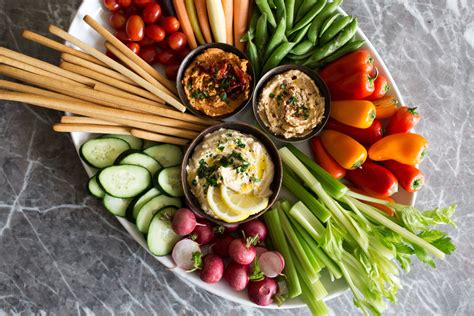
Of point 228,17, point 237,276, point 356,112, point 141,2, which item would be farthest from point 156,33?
point 237,276

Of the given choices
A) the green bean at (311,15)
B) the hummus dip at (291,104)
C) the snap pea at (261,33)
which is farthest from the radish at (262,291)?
the green bean at (311,15)

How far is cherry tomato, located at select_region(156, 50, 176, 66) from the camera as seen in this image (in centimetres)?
261

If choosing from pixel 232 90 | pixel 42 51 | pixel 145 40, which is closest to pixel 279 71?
pixel 232 90

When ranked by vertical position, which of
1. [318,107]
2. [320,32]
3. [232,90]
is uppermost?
[320,32]

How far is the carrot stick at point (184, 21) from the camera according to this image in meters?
2.58

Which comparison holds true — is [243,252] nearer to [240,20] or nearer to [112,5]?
[240,20]

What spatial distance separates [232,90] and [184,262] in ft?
3.32

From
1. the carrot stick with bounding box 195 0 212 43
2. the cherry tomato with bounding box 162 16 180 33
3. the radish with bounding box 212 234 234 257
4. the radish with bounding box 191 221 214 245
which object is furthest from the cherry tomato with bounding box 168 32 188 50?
the radish with bounding box 212 234 234 257

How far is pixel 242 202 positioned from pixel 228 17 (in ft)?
3.69

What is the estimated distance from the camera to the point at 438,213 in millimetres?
2312

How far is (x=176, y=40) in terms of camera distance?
101 inches

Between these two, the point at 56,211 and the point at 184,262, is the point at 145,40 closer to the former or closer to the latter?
the point at 56,211

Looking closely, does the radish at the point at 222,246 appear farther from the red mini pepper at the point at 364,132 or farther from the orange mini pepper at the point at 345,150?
the red mini pepper at the point at 364,132

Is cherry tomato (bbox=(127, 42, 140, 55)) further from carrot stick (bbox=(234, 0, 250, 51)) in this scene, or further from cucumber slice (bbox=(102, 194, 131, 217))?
cucumber slice (bbox=(102, 194, 131, 217))
